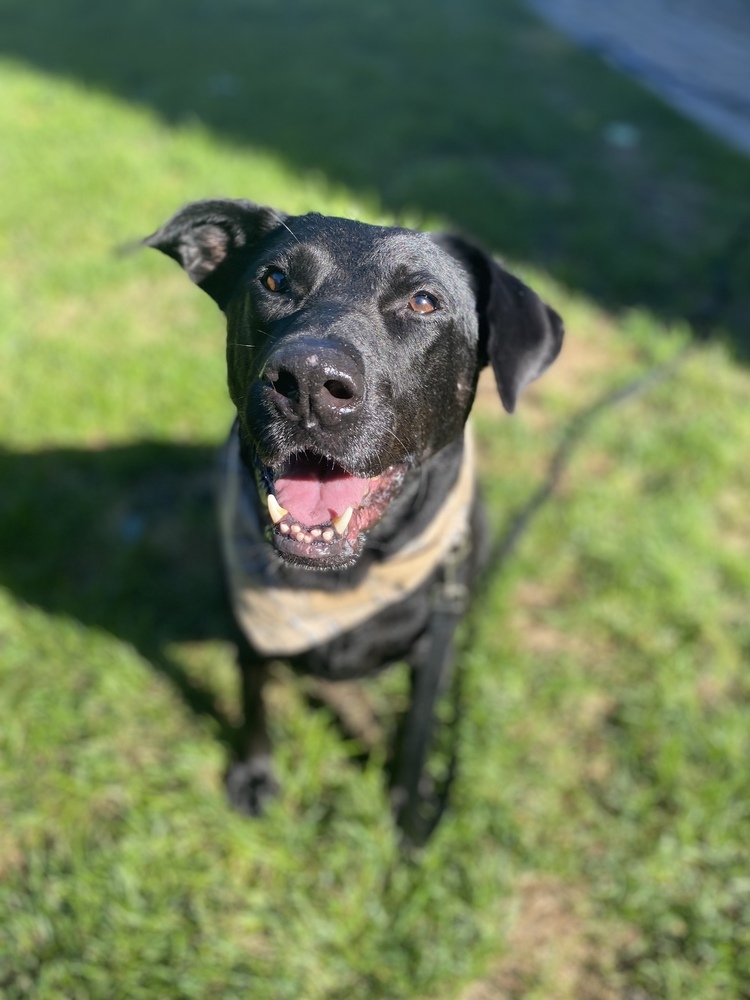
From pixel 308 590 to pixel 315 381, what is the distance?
79 centimetres

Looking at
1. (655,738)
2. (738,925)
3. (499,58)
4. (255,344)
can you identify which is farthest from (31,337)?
(499,58)

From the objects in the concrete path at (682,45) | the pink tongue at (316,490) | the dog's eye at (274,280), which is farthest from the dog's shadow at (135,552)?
the concrete path at (682,45)

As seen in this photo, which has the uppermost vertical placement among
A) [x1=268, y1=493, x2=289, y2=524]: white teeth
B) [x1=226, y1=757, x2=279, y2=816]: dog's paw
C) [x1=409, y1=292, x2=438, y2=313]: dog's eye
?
[x1=409, y1=292, x2=438, y2=313]: dog's eye

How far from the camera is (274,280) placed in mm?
1900

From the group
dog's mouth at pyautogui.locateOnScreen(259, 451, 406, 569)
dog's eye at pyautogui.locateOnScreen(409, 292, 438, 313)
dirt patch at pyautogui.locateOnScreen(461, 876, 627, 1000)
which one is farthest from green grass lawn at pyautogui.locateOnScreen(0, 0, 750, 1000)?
dog's eye at pyautogui.locateOnScreen(409, 292, 438, 313)

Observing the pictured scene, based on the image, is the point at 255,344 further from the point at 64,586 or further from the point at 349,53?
the point at 349,53

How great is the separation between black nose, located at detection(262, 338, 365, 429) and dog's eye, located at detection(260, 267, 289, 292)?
0.34m

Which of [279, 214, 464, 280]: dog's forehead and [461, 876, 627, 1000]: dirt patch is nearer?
[279, 214, 464, 280]: dog's forehead

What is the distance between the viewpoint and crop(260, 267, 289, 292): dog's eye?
189 cm

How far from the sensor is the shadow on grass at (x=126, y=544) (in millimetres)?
3020

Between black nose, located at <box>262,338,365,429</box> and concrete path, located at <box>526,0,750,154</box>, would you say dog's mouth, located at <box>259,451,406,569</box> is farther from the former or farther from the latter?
concrete path, located at <box>526,0,750,154</box>

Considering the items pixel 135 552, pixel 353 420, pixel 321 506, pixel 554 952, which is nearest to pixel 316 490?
pixel 321 506

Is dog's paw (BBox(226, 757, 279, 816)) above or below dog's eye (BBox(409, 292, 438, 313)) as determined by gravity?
below

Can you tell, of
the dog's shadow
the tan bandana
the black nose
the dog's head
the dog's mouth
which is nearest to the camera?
the black nose
